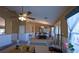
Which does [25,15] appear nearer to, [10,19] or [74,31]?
[10,19]

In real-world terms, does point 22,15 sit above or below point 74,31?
above

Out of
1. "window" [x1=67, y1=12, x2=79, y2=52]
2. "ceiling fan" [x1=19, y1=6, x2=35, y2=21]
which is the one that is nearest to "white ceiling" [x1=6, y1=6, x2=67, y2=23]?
"ceiling fan" [x1=19, y1=6, x2=35, y2=21]

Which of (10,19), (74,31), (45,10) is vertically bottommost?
(74,31)

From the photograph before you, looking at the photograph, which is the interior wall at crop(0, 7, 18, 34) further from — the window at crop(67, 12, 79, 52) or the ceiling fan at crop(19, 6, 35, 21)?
the window at crop(67, 12, 79, 52)

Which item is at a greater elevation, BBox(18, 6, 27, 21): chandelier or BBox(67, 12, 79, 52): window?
BBox(18, 6, 27, 21): chandelier

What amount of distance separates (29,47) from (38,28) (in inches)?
14.9

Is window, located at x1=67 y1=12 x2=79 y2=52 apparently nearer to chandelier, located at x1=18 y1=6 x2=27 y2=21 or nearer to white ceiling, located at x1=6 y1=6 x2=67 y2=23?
white ceiling, located at x1=6 y1=6 x2=67 y2=23

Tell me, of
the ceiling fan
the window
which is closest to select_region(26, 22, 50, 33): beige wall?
the ceiling fan

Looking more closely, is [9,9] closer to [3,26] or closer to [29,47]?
[3,26]

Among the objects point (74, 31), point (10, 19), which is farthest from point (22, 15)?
point (74, 31)

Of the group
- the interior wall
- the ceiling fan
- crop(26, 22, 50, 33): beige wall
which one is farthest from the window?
the interior wall

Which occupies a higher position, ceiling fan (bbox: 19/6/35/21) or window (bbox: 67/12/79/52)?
ceiling fan (bbox: 19/6/35/21)

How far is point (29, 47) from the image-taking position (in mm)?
2129
